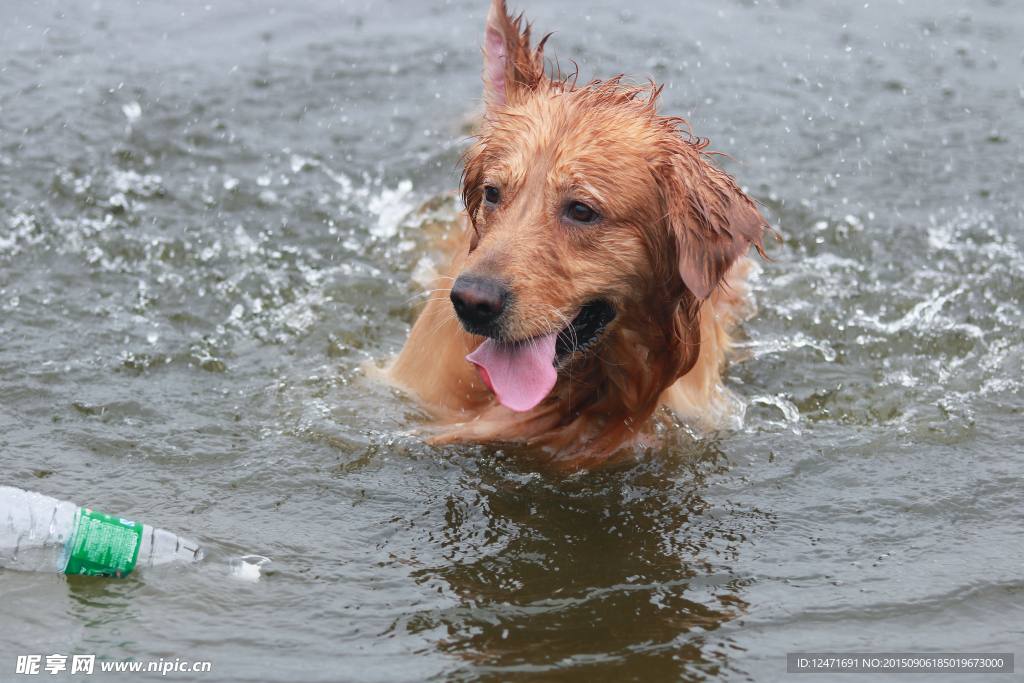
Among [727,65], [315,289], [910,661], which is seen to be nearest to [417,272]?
[315,289]

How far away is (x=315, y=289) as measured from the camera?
7395 millimetres

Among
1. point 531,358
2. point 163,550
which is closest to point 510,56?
point 531,358

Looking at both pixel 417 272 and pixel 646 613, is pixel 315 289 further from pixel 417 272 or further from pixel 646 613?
pixel 646 613

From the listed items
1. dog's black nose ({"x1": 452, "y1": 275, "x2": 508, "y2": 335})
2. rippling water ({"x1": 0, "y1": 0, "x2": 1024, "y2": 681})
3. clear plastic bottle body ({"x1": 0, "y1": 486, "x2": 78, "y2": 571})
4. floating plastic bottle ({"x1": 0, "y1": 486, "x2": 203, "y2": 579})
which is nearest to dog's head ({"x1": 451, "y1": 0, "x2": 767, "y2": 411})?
dog's black nose ({"x1": 452, "y1": 275, "x2": 508, "y2": 335})

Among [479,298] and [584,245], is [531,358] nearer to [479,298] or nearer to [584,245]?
Result: [479,298]

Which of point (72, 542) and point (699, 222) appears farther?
point (699, 222)

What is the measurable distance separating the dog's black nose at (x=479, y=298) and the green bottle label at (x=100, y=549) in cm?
169

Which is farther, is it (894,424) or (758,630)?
(894,424)

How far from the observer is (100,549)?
3879mm

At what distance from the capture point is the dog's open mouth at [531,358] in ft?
14.6

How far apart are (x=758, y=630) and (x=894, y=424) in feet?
7.84

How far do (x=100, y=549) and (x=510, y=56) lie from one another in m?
3.13

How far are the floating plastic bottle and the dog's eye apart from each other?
7.71 feet

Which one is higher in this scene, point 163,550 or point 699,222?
point 699,222
